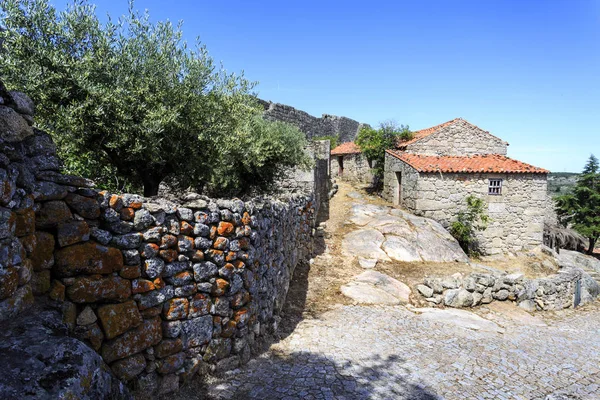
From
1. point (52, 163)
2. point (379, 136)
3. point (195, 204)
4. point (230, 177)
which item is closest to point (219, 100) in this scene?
point (230, 177)

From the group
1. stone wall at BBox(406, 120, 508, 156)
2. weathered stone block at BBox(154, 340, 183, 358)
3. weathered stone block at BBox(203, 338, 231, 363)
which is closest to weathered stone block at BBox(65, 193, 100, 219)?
weathered stone block at BBox(154, 340, 183, 358)

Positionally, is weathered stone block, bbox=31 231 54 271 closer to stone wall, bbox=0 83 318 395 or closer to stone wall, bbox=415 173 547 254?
stone wall, bbox=0 83 318 395

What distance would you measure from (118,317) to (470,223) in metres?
16.0

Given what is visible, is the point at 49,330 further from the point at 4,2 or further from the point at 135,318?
the point at 4,2

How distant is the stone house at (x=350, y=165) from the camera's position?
22938mm

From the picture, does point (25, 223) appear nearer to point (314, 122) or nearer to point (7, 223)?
point (7, 223)

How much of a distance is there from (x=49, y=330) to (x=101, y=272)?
69 centimetres

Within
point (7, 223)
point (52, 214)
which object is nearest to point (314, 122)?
point (52, 214)

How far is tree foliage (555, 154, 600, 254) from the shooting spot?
25734 mm

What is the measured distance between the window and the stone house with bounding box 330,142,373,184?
6.97 m

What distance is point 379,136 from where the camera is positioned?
20.6 meters

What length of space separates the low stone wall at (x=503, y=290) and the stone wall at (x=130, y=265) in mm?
5783

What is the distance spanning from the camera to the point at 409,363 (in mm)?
5402

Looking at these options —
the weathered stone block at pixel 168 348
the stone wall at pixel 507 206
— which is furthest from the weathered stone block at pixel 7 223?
the stone wall at pixel 507 206
